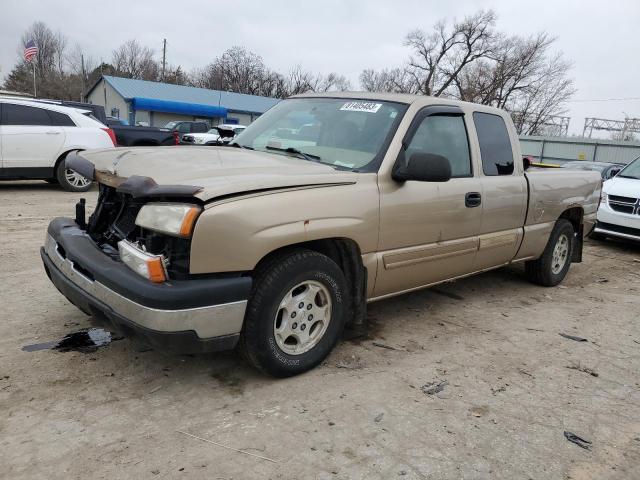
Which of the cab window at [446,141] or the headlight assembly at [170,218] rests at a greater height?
the cab window at [446,141]

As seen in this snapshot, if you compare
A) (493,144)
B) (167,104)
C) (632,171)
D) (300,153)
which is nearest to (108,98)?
(167,104)

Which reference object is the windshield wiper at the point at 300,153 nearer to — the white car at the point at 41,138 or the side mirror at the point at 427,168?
the side mirror at the point at 427,168

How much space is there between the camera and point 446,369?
3549mm

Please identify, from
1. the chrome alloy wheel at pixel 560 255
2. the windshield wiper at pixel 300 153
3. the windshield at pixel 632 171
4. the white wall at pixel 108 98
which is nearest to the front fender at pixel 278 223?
the windshield wiper at pixel 300 153

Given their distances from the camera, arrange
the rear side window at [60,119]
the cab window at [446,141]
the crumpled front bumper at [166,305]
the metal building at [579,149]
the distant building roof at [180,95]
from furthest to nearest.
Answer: the distant building roof at [180,95]
the metal building at [579,149]
the rear side window at [60,119]
the cab window at [446,141]
the crumpled front bumper at [166,305]

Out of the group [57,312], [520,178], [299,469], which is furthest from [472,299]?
[57,312]

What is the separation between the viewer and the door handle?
416 cm

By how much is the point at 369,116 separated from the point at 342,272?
49.2 inches

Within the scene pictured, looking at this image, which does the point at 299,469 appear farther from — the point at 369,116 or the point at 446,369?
the point at 369,116

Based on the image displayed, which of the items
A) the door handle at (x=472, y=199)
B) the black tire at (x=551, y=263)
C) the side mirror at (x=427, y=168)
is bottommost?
the black tire at (x=551, y=263)

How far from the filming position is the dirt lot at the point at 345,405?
2463 millimetres

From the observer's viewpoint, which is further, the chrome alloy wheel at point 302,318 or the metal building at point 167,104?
the metal building at point 167,104

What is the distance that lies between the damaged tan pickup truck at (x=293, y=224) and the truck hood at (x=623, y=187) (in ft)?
14.3

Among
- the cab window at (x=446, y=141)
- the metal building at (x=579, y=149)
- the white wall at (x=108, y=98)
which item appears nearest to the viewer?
the cab window at (x=446, y=141)
